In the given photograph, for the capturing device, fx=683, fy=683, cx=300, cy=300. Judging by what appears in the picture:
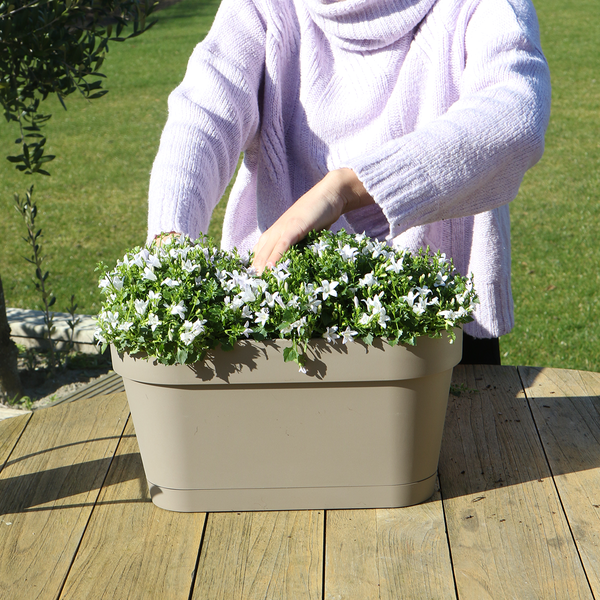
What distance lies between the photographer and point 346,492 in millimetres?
1103

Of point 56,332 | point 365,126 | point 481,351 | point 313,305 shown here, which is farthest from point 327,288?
point 56,332

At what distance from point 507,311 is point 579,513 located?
1.93ft

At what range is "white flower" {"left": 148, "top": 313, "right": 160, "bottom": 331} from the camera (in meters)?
0.98

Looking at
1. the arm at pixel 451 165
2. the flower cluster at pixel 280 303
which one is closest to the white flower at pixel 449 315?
the flower cluster at pixel 280 303

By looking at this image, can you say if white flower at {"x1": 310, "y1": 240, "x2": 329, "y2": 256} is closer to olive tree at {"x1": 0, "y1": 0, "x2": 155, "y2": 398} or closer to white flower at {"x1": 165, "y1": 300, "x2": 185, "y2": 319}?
white flower at {"x1": 165, "y1": 300, "x2": 185, "y2": 319}

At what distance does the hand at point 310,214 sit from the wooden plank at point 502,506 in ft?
1.66

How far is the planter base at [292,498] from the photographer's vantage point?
1103 mm

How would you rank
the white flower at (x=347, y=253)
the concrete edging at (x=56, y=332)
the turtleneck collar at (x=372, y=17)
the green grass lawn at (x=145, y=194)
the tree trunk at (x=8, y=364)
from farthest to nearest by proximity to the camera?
the green grass lawn at (x=145, y=194) → the concrete edging at (x=56, y=332) → the tree trunk at (x=8, y=364) → the turtleneck collar at (x=372, y=17) → the white flower at (x=347, y=253)

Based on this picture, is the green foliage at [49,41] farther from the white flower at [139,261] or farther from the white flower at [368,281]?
the white flower at [368,281]

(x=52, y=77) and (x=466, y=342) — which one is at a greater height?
(x=52, y=77)

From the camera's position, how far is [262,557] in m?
1.01

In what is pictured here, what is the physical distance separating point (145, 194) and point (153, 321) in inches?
242

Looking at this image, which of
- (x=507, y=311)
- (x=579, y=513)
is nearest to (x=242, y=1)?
(x=507, y=311)

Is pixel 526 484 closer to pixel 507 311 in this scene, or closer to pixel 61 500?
pixel 507 311
